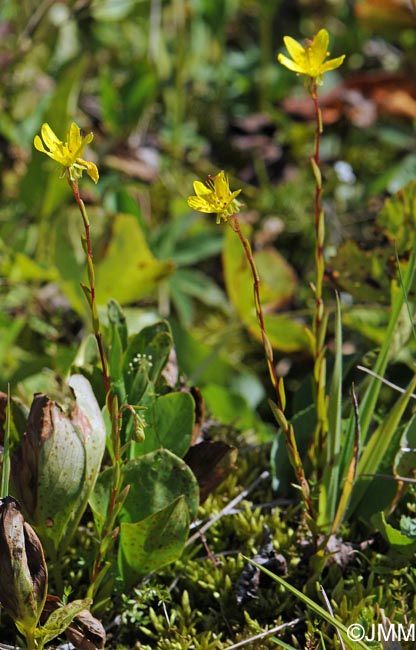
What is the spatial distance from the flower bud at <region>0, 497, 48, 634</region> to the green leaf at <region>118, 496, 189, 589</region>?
0.43 feet

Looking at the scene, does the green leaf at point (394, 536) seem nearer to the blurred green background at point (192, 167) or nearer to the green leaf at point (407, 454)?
the green leaf at point (407, 454)

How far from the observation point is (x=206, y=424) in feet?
4.40

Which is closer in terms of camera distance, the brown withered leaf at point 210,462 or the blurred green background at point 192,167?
the brown withered leaf at point 210,462

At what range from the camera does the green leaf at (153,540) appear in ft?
3.14

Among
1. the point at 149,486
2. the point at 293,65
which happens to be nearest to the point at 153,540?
the point at 149,486

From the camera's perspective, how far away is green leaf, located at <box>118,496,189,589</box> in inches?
37.7

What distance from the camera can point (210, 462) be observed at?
1.08m

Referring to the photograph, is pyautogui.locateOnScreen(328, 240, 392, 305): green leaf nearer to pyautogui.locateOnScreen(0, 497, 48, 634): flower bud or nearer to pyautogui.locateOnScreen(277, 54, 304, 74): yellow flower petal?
pyautogui.locateOnScreen(277, 54, 304, 74): yellow flower petal

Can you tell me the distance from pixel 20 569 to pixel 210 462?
0.32 meters

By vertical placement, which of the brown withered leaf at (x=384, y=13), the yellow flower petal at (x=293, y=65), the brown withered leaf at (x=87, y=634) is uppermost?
the yellow flower petal at (x=293, y=65)

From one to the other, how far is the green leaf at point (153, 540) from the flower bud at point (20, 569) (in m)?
0.13

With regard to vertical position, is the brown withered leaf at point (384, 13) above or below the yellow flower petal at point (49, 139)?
below

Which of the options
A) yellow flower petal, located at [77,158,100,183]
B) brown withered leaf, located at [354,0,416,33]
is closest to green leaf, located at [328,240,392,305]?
yellow flower petal, located at [77,158,100,183]

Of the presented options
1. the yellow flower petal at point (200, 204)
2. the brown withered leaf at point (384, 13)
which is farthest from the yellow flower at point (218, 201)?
the brown withered leaf at point (384, 13)
